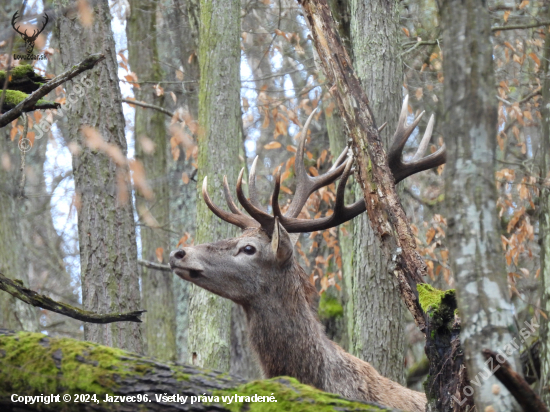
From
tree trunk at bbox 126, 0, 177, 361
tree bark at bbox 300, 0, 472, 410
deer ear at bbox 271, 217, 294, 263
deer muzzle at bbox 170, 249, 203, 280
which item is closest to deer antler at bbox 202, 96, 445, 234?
deer ear at bbox 271, 217, 294, 263

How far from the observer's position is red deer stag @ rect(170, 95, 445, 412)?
514cm

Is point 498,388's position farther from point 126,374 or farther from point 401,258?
point 401,258

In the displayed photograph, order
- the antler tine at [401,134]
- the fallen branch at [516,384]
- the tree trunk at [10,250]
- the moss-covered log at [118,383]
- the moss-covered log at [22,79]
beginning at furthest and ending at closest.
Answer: the tree trunk at [10,250] → the antler tine at [401,134] → the moss-covered log at [22,79] → the moss-covered log at [118,383] → the fallen branch at [516,384]

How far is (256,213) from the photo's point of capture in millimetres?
5492

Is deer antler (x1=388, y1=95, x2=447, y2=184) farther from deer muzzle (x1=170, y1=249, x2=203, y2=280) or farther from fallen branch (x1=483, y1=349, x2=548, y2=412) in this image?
fallen branch (x1=483, y1=349, x2=548, y2=412)

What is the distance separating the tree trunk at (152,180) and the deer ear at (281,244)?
191 inches

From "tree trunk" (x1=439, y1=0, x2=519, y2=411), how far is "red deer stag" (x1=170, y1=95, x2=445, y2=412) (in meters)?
2.38

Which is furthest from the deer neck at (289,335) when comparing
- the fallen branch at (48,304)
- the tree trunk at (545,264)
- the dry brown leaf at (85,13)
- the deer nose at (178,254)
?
the dry brown leaf at (85,13)

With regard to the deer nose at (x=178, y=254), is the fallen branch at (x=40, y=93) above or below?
above

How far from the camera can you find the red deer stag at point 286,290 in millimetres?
5137

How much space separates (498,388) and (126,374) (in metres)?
1.41

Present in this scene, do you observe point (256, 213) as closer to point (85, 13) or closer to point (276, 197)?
point (276, 197)

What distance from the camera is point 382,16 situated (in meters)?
6.52

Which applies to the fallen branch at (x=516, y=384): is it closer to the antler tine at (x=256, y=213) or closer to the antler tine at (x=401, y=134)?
the antler tine at (x=401, y=134)
